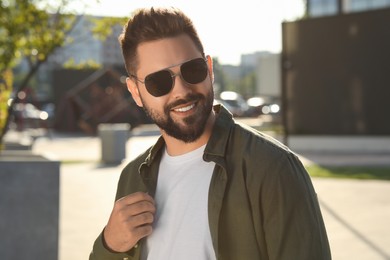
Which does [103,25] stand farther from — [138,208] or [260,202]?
[260,202]

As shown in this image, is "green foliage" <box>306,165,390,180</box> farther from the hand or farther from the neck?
the hand

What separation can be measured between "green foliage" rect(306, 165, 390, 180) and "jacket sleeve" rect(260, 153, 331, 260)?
12.3 meters

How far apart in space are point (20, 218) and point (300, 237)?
426cm

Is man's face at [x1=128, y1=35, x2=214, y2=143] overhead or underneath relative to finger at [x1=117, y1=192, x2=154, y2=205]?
overhead

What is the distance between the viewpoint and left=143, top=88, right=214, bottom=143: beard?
7.05 ft

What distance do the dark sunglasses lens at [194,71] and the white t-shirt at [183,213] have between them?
0.74 ft

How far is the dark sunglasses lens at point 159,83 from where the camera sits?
218 centimetres

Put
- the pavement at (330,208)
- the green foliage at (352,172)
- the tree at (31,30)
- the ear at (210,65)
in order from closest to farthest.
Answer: the ear at (210,65)
the pavement at (330,208)
the tree at (31,30)
the green foliage at (352,172)

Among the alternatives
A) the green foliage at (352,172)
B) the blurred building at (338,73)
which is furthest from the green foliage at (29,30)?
the blurred building at (338,73)

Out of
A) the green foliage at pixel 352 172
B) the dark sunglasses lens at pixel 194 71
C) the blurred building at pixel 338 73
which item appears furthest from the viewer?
the blurred building at pixel 338 73

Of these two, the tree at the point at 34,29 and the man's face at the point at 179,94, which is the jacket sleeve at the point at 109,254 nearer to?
the man's face at the point at 179,94

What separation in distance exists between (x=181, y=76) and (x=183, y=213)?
44cm

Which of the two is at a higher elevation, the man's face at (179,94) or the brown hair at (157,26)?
the brown hair at (157,26)

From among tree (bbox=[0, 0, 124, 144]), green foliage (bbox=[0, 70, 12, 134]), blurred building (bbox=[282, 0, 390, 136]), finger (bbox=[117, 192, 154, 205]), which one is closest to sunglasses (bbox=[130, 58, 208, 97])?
finger (bbox=[117, 192, 154, 205])
